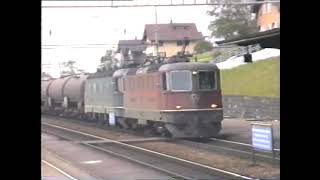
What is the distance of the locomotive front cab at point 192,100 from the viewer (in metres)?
17.3

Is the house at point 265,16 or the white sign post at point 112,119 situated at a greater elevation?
the house at point 265,16

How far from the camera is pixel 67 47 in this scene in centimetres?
2997

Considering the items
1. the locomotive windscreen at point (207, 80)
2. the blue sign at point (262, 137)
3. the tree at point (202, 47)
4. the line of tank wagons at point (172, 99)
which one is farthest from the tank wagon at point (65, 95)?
the blue sign at point (262, 137)

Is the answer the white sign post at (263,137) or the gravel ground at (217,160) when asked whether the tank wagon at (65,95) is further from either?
the white sign post at (263,137)

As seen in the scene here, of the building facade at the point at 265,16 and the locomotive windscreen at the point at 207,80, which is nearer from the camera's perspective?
the locomotive windscreen at the point at 207,80

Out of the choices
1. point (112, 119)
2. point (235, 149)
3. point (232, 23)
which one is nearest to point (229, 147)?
point (235, 149)

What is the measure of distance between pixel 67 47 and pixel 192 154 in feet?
56.4

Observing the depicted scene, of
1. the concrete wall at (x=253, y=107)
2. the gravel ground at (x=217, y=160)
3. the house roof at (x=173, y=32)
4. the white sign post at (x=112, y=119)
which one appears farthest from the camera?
the house roof at (x=173, y=32)

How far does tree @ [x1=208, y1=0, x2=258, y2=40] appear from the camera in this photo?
42125mm

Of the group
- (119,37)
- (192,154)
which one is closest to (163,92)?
(192,154)

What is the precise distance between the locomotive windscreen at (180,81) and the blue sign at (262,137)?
5.68 m

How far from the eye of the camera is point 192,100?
57.8ft

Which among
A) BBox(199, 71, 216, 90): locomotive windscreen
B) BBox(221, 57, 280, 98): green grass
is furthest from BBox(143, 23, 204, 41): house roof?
BBox(199, 71, 216, 90): locomotive windscreen

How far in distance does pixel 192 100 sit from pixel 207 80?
987 mm
